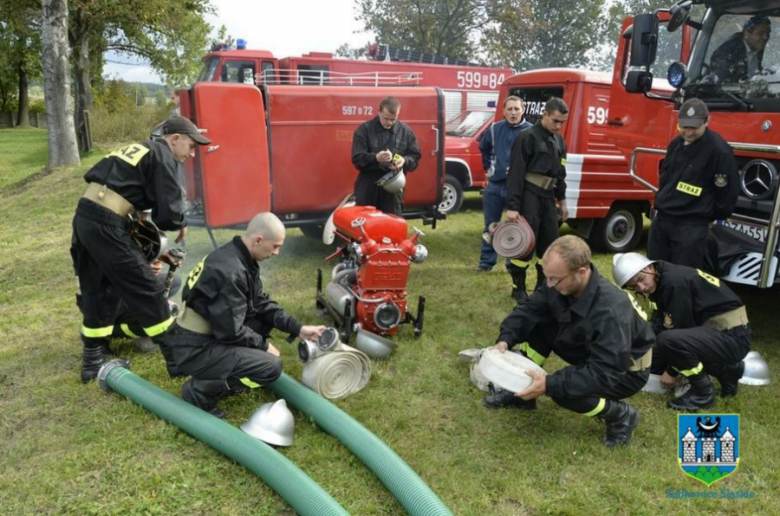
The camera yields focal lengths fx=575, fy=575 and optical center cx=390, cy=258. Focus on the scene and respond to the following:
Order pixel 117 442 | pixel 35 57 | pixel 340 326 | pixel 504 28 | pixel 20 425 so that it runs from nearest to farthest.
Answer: pixel 117 442, pixel 20 425, pixel 340 326, pixel 504 28, pixel 35 57

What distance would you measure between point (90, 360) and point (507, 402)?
2.88 meters

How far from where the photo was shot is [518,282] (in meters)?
5.69

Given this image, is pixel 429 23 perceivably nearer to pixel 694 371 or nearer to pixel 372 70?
pixel 372 70

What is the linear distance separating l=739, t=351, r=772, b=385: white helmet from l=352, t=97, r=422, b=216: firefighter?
3387 millimetres

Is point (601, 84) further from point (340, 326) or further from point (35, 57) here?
point (35, 57)

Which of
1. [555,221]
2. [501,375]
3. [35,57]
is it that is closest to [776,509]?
[501,375]

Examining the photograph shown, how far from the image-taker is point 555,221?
17.7 ft

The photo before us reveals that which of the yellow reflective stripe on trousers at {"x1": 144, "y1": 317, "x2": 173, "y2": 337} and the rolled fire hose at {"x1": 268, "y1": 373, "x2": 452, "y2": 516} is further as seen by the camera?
the yellow reflective stripe on trousers at {"x1": 144, "y1": 317, "x2": 173, "y2": 337}

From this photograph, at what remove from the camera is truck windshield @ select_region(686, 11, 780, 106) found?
446cm

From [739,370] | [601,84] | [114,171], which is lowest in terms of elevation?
[739,370]

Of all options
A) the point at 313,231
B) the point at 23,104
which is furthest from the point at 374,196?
the point at 23,104

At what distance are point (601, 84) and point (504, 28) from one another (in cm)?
2523

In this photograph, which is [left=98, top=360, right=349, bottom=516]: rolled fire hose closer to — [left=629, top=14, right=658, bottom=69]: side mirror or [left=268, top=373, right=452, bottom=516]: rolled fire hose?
[left=268, top=373, right=452, bottom=516]: rolled fire hose

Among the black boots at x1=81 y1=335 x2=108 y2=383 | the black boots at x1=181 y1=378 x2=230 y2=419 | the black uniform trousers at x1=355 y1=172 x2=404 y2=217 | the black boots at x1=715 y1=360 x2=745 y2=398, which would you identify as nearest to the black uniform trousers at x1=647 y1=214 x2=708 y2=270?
the black boots at x1=715 y1=360 x2=745 y2=398
